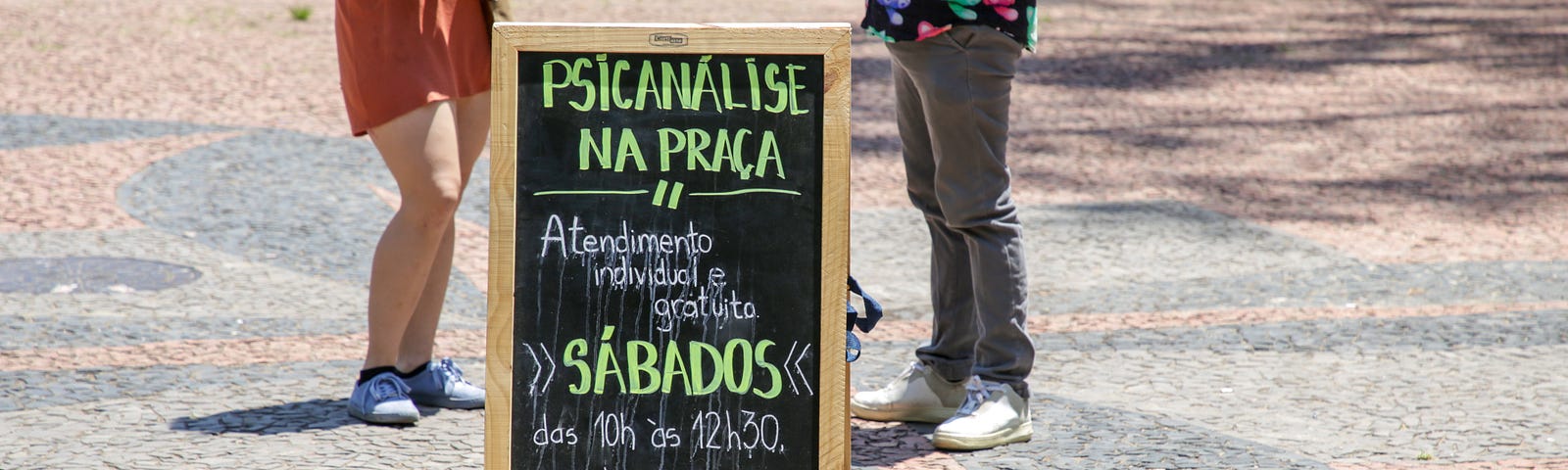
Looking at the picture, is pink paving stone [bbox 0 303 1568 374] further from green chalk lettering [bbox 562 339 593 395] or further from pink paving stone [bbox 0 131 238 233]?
pink paving stone [bbox 0 131 238 233]

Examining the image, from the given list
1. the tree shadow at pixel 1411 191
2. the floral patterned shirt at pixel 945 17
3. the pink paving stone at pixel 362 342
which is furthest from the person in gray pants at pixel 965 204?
the tree shadow at pixel 1411 191

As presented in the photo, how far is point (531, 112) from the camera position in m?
2.92

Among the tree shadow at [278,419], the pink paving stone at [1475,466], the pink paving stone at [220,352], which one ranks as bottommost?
the tree shadow at [278,419]

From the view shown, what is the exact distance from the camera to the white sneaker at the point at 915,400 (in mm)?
3852

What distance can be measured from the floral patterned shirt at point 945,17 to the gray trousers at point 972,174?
0.02 m

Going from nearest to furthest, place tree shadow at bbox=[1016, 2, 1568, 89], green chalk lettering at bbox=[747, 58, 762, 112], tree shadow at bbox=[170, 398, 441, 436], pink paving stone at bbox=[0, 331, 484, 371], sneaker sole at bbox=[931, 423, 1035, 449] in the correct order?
green chalk lettering at bbox=[747, 58, 762, 112]
sneaker sole at bbox=[931, 423, 1035, 449]
tree shadow at bbox=[170, 398, 441, 436]
pink paving stone at bbox=[0, 331, 484, 371]
tree shadow at bbox=[1016, 2, 1568, 89]

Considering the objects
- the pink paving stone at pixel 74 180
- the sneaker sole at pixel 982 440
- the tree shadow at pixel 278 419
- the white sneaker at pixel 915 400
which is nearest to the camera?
the sneaker sole at pixel 982 440

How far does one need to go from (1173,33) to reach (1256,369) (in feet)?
24.8

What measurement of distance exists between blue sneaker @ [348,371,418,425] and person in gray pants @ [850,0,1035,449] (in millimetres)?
1081

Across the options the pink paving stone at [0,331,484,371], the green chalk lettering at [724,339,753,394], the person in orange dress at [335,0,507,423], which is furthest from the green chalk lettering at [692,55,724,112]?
the pink paving stone at [0,331,484,371]

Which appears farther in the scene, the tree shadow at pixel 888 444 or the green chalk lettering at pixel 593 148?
the tree shadow at pixel 888 444

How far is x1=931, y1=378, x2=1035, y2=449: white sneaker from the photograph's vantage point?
3.57m

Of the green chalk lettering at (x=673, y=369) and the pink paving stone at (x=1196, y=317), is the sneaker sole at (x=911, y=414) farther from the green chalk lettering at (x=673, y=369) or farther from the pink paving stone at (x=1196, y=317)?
the green chalk lettering at (x=673, y=369)

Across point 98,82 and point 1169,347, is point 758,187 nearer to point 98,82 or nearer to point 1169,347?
point 1169,347
